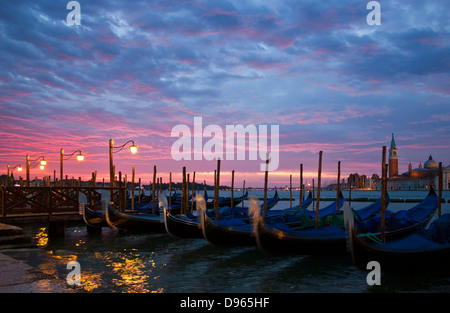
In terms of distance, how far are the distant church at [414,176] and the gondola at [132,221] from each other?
127 metres

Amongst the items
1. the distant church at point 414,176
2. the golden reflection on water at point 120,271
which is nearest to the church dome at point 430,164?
the distant church at point 414,176

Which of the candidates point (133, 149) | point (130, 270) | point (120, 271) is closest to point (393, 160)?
point (133, 149)

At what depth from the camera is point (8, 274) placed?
166 inches

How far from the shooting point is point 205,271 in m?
7.38

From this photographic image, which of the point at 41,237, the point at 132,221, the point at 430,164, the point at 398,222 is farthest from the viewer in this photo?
the point at 430,164

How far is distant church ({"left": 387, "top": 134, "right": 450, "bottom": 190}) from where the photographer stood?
12581 cm

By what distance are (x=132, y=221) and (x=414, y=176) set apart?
13952cm

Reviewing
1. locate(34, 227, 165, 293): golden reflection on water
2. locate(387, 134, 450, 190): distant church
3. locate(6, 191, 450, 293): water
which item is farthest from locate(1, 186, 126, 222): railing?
locate(387, 134, 450, 190): distant church

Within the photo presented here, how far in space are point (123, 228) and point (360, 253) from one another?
8129mm

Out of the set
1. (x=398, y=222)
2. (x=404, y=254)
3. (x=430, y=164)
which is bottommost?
(x=404, y=254)

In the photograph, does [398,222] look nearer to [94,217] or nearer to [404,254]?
[404,254]
